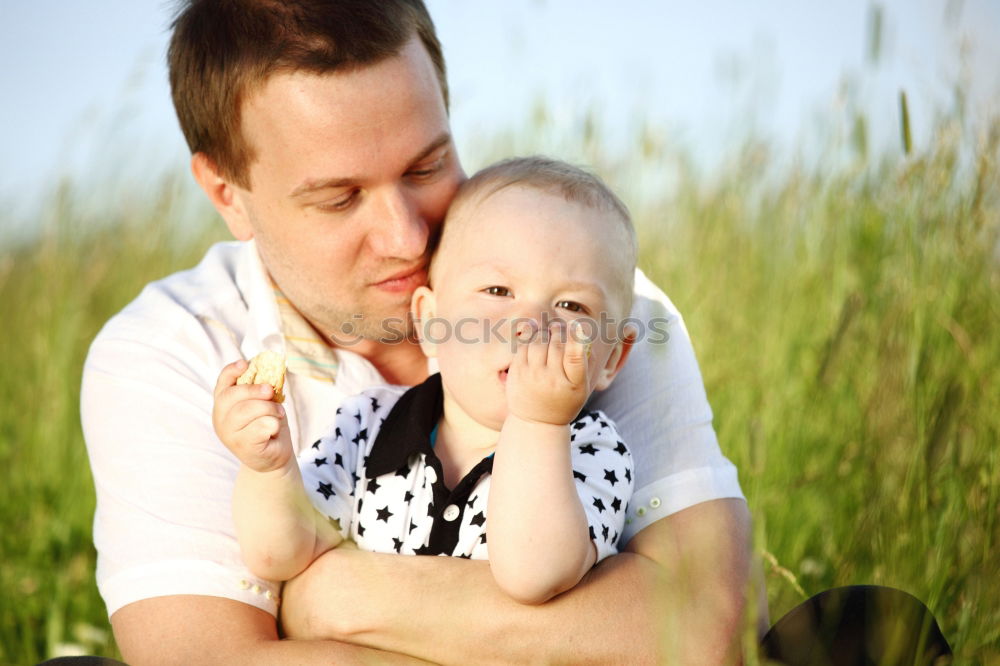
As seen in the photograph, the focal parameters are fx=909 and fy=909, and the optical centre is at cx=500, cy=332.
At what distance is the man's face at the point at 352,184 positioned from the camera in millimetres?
2152

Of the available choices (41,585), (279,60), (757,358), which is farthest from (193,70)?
(757,358)

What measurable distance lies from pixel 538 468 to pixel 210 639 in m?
0.77

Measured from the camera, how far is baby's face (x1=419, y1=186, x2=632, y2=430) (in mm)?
1770

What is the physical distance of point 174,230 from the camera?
481 cm

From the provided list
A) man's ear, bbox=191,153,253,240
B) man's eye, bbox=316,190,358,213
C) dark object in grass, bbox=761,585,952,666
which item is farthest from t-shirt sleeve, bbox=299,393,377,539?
dark object in grass, bbox=761,585,952,666

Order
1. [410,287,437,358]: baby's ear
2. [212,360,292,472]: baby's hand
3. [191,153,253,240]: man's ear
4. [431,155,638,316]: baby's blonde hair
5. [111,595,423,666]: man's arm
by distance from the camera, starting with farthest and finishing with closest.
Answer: [191,153,253,240]: man's ear
[410,287,437,358]: baby's ear
[431,155,638,316]: baby's blonde hair
[111,595,423,666]: man's arm
[212,360,292,472]: baby's hand

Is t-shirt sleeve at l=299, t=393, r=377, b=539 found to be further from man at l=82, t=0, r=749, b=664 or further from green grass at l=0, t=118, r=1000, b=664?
green grass at l=0, t=118, r=1000, b=664

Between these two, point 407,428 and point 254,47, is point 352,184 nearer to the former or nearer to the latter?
point 254,47

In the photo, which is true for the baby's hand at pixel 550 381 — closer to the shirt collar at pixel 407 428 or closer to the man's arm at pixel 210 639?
the shirt collar at pixel 407 428

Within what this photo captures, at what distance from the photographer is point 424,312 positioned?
210cm

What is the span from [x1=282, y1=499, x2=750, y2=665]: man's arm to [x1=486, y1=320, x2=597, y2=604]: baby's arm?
0.52 feet

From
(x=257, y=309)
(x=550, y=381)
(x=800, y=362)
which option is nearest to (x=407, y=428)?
(x=550, y=381)

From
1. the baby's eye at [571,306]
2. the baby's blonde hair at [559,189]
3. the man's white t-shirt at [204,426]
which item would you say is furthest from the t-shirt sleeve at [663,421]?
the baby's eye at [571,306]

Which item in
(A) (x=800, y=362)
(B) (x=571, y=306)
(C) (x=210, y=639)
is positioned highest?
(B) (x=571, y=306)
